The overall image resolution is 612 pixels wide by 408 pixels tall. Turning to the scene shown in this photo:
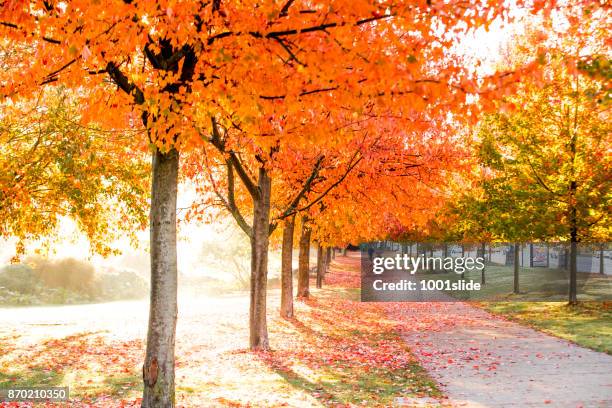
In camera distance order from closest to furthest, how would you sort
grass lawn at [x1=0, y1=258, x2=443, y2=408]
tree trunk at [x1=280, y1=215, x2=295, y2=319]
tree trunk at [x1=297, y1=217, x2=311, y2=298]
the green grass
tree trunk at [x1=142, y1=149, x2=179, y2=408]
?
tree trunk at [x1=142, y1=149, x2=179, y2=408]
grass lawn at [x1=0, y1=258, x2=443, y2=408]
the green grass
tree trunk at [x1=280, y1=215, x2=295, y2=319]
tree trunk at [x1=297, y1=217, x2=311, y2=298]

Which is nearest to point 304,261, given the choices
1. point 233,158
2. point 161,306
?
point 233,158

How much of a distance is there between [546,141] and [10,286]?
2776cm

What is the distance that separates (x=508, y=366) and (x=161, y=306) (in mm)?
7093

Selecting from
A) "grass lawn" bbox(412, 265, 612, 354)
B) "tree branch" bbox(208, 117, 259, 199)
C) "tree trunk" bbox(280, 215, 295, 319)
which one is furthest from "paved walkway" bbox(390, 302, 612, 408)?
"tree branch" bbox(208, 117, 259, 199)

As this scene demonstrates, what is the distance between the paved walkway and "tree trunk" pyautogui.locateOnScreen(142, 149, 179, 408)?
13.7 feet

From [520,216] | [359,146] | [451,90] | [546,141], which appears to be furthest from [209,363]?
[546,141]

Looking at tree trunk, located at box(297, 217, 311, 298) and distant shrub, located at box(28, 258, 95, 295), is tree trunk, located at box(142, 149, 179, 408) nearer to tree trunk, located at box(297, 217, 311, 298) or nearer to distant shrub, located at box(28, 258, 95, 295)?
tree trunk, located at box(297, 217, 311, 298)

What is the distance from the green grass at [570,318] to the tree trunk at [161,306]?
30.9ft

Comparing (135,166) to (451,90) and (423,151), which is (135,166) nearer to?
(423,151)

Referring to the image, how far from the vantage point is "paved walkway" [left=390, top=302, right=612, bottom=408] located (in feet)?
27.6

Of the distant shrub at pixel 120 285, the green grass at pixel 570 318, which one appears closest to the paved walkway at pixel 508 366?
the green grass at pixel 570 318

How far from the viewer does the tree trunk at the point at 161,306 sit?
717cm

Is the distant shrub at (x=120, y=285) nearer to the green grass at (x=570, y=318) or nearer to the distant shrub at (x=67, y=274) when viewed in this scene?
the distant shrub at (x=67, y=274)

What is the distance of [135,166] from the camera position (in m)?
15.1
